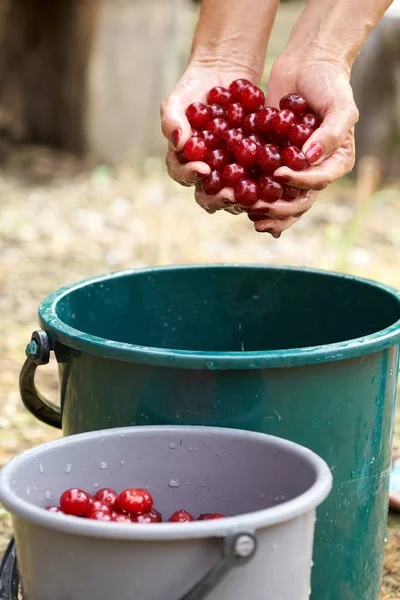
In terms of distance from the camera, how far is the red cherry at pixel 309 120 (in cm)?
197

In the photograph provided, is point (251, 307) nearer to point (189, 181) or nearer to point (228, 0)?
point (189, 181)

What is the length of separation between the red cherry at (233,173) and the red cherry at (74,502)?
0.79 meters

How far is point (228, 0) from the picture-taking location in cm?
217

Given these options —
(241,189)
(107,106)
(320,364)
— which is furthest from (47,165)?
(320,364)

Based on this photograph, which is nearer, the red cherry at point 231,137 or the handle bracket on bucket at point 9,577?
the handle bracket on bucket at point 9,577

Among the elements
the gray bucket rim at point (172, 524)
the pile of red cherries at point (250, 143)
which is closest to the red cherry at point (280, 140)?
the pile of red cherries at point (250, 143)

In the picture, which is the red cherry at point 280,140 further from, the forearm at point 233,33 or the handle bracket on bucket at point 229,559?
the handle bracket on bucket at point 229,559

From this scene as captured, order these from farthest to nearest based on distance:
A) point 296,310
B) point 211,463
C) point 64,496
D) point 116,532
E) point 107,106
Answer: point 107,106 < point 296,310 < point 211,463 < point 64,496 < point 116,532

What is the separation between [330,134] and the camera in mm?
1892

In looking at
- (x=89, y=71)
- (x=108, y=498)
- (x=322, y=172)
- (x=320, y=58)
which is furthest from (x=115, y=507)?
(x=89, y=71)

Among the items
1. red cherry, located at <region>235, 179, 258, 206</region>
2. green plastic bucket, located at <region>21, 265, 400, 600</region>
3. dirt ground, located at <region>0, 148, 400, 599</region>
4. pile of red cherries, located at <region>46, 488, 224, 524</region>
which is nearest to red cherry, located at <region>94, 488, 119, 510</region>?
pile of red cherries, located at <region>46, 488, 224, 524</region>

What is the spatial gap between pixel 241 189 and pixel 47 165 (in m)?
4.53

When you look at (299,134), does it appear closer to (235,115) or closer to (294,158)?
(294,158)

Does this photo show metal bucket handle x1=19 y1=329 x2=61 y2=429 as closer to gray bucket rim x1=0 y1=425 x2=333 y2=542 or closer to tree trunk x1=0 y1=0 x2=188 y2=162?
gray bucket rim x1=0 y1=425 x2=333 y2=542
